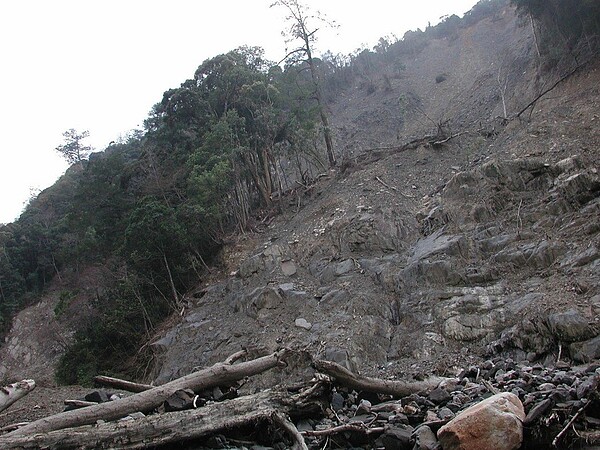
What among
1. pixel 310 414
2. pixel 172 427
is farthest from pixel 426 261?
pixel 172 427

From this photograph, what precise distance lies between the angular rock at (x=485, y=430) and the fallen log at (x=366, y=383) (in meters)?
1.82

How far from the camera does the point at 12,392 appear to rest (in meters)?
6.38

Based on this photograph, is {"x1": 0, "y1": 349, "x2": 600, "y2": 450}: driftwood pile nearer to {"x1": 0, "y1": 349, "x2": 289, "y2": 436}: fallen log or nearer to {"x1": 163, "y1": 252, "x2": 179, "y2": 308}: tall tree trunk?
{"x1": 0, "y1": 349, "x2": 289, "y2": 436}: fallen log

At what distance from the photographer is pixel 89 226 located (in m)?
23.2

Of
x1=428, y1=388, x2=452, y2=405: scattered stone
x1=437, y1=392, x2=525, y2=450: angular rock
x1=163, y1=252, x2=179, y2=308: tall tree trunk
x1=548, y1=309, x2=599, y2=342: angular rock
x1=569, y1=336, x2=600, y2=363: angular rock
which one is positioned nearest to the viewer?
x1=437, y1=392, x2=525, y2=450: angular rock

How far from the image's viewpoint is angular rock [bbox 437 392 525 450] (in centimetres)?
394

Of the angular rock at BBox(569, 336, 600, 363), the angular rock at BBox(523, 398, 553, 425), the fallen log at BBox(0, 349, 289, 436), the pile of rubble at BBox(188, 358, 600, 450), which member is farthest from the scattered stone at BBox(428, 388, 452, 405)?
the angular rock at BBox(569, 336, 600, 363)

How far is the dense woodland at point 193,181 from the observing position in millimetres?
17125

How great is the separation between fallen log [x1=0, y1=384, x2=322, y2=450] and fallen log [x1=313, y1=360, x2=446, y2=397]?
645 mm

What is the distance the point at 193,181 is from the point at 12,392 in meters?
11.4

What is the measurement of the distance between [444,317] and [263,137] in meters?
11.8

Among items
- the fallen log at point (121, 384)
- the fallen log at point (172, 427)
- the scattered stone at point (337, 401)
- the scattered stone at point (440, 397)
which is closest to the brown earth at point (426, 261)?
the fallen log at point (121, 384)

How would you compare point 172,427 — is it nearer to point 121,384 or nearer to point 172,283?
point 121,384

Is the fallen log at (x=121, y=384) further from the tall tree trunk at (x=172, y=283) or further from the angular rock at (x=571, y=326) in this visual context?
the tall tree trunk at (x=172, y=283)
